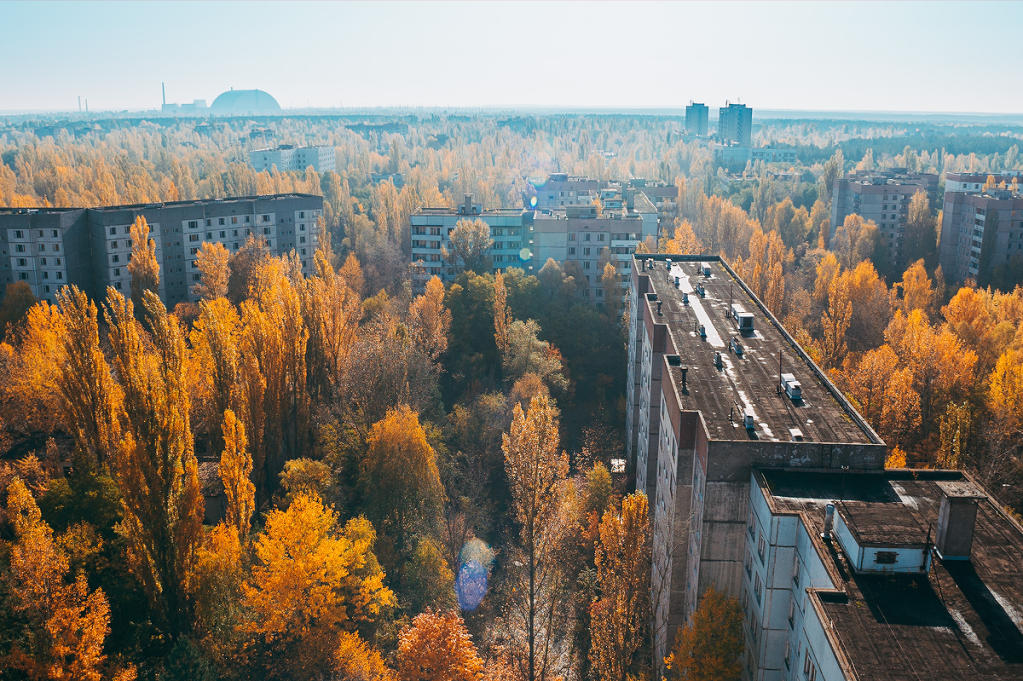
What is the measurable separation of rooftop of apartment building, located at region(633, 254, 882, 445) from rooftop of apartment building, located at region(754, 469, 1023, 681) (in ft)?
7.58

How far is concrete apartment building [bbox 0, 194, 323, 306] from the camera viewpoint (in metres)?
57.2

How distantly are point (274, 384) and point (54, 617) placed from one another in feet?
44.5

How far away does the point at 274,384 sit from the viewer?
109 feet

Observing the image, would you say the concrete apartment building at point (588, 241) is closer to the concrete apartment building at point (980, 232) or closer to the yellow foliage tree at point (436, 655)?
the concrete apartment building at point (980, 232)

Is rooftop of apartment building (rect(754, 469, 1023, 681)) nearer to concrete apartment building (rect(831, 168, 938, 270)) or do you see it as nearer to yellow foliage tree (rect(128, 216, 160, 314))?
yellow foliage tree (rect(128, 216, 160, 314))

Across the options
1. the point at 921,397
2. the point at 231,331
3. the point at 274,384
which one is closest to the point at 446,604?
the point at 274,384

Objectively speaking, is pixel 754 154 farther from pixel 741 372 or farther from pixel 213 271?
pixel 741 372

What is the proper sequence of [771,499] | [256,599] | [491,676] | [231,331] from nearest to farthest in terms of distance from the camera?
[771,499]
[256,599]
[491,676]
[231,331]

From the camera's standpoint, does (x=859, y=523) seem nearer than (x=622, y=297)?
Yes

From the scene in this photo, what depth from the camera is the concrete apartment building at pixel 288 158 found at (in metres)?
156

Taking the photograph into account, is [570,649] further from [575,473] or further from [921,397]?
[921,397]

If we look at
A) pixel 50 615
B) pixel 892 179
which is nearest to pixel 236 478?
pixel 50 615

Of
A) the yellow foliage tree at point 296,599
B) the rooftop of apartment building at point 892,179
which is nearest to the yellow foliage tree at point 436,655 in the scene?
the yellow foliage tree at point 296,599

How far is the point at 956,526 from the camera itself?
54.5ft
